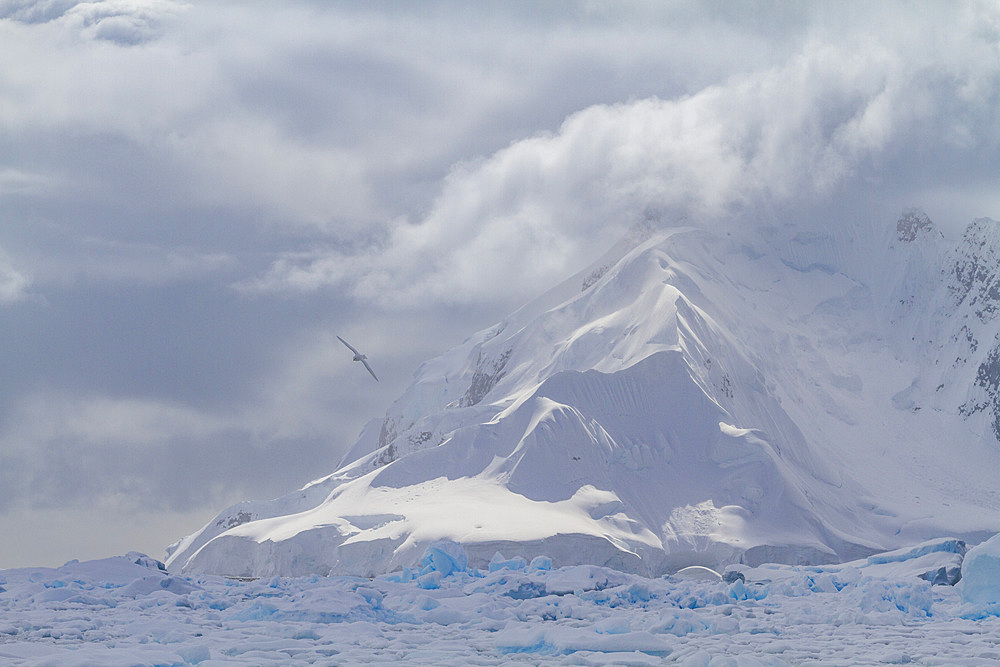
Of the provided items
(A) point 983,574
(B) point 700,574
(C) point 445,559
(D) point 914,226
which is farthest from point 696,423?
(A) point 983,574

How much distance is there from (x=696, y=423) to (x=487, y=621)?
9196cm

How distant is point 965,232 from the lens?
575ft

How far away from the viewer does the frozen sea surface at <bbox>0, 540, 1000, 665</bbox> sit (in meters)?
24.4

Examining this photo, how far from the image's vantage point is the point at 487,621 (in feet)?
101

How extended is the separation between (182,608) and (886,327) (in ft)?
487

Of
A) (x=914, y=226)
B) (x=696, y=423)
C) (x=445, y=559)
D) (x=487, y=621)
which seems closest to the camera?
(x=487, y=621)

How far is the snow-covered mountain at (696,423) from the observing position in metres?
103

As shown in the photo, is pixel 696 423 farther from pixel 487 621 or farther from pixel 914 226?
pixel 487 621

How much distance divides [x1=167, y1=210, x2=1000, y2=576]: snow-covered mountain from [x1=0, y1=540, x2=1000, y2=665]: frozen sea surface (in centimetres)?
4939

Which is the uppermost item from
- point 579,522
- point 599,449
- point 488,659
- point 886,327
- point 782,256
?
point 782,256

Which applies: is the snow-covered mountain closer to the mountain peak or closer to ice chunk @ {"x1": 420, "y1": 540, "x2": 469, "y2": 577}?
the mountain peak

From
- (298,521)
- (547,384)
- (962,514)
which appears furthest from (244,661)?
(962,514)

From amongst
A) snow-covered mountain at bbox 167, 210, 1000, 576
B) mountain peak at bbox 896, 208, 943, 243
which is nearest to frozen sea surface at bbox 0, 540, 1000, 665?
snow-covered mountain at bbox 167, 210, 1000, 576

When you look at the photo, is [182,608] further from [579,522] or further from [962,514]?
[962,514]
